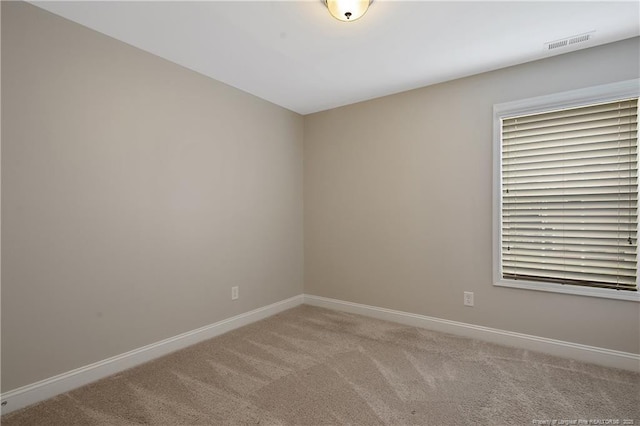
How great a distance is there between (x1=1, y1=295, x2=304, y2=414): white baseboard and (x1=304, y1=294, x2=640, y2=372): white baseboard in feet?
4.28

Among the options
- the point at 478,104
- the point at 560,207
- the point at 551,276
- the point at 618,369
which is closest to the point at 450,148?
the point at 478,104

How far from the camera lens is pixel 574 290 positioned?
2566mm

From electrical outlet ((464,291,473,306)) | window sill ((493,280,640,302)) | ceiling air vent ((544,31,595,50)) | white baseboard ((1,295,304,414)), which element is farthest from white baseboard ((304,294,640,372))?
ceiling air vent ((544,31,595,50))

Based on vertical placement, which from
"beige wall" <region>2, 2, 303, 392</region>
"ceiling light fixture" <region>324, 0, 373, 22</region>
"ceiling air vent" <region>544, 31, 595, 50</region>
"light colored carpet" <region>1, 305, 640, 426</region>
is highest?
"ceiling air vent" <region>544, 31, 595, 50</region>

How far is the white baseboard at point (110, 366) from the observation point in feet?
6.35

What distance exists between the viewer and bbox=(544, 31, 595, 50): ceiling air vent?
2.35 meters

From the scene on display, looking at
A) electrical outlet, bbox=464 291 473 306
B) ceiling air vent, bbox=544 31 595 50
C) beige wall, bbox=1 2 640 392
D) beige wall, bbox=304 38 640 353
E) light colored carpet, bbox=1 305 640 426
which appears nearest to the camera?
light colored carpet, bbox=1 305 640 426

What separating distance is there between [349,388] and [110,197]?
2.17 m

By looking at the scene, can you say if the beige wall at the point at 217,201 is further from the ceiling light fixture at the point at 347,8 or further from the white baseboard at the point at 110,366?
the ceiling light fixture at the point at 347,8

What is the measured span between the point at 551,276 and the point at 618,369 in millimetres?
755

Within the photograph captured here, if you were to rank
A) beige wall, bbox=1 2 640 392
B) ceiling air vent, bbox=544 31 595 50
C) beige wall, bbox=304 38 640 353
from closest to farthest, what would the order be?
1. beige wall, bbox=1 2 640 392
2. ceiling air vent, bbox=544 31 595 50
3. beige wall, bbox=304 38 640 353

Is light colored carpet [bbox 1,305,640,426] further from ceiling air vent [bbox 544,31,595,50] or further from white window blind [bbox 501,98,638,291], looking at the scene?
ceiling air vent [bbox 544,31,595,50]

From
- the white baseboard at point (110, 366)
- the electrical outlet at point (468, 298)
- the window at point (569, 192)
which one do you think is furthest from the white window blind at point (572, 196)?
the white baseboard at point (110, 366)

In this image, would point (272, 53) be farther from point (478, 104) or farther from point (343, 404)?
point (343, 404)
